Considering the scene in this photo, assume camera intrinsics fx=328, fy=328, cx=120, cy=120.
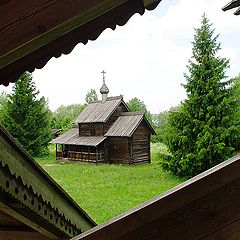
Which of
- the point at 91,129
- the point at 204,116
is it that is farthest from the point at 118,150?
the point at 204,116

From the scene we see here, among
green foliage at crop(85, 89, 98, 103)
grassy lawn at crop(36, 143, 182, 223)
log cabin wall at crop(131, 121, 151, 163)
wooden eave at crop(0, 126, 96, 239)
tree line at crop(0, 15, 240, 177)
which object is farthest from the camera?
green foliage at crop(85, 89, 98, 103)

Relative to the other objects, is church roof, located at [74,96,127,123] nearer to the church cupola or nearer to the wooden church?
the wooden church

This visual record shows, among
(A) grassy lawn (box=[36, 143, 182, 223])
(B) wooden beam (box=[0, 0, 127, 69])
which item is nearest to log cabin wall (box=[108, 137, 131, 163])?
(A) grassy lawn (box=[36, 143, 182, 223])

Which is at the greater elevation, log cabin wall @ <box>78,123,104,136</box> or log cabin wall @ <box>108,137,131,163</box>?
log cabin wall @ <box>78,123,104,136</box>

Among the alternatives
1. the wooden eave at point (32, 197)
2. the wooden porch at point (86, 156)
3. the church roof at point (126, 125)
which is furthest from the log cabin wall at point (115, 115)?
the wooden eave at point (32, 197)

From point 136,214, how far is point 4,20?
1.52 ft

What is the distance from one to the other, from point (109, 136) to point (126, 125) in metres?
1.03

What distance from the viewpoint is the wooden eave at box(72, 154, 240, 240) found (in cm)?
70

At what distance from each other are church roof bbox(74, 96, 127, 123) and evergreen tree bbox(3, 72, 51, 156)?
255cm

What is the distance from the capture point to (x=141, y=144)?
16.7m

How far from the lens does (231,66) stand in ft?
39.9

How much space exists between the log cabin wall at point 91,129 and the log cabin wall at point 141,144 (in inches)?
70.0

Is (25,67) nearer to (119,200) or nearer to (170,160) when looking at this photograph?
(119,200)

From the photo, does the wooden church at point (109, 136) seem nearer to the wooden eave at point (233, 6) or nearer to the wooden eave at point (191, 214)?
the wooden eave at point (233, 6)
